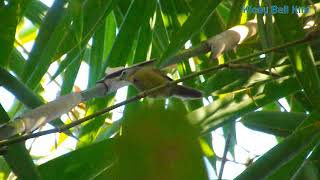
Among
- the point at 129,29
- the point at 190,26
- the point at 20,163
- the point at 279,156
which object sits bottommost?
the point at 279,156

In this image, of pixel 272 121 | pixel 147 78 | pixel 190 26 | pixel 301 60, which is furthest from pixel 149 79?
Answer: pixel 272 121

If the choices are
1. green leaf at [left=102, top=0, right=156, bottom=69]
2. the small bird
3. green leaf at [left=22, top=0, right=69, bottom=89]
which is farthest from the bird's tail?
green leaf at [left=102, top=0, right=156, bottom=69]

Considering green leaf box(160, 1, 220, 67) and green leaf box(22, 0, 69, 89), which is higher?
green leaf box(22, 0, 69, 89)

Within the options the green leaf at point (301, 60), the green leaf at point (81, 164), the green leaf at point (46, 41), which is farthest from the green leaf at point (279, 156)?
the green leaf at point (46, 41)

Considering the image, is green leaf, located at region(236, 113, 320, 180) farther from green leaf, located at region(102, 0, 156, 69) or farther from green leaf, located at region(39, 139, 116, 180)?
green leaf, located at region(102, 0, 156, 69)

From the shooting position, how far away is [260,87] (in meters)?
0.88

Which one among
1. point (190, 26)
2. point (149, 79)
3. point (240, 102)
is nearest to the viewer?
point (149, 79)

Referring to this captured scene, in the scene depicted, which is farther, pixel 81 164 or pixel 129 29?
pixel 129 29

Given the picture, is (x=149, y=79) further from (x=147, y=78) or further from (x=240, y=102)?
(x=240, y=102)

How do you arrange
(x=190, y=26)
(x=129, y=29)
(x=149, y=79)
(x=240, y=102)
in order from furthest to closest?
(x=129, y=29) → (x=240, y=102) → (x=190, y=26) → (x=149, y=79)

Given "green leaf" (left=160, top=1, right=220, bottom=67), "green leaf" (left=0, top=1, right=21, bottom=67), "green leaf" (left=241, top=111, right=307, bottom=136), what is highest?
"green leaf" (left=0, top=1, right=21, bottom=67)

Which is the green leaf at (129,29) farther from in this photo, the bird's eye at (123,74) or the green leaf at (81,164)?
the bird's eye at (123,74)

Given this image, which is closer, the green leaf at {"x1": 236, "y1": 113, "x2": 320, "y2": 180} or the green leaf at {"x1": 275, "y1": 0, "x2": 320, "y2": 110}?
the green leaf at {"x1": 236, "y1": 113, "x2": 320, "y2": 180}

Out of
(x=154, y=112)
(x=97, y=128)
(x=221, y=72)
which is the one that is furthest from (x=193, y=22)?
(x=154, y=112)
